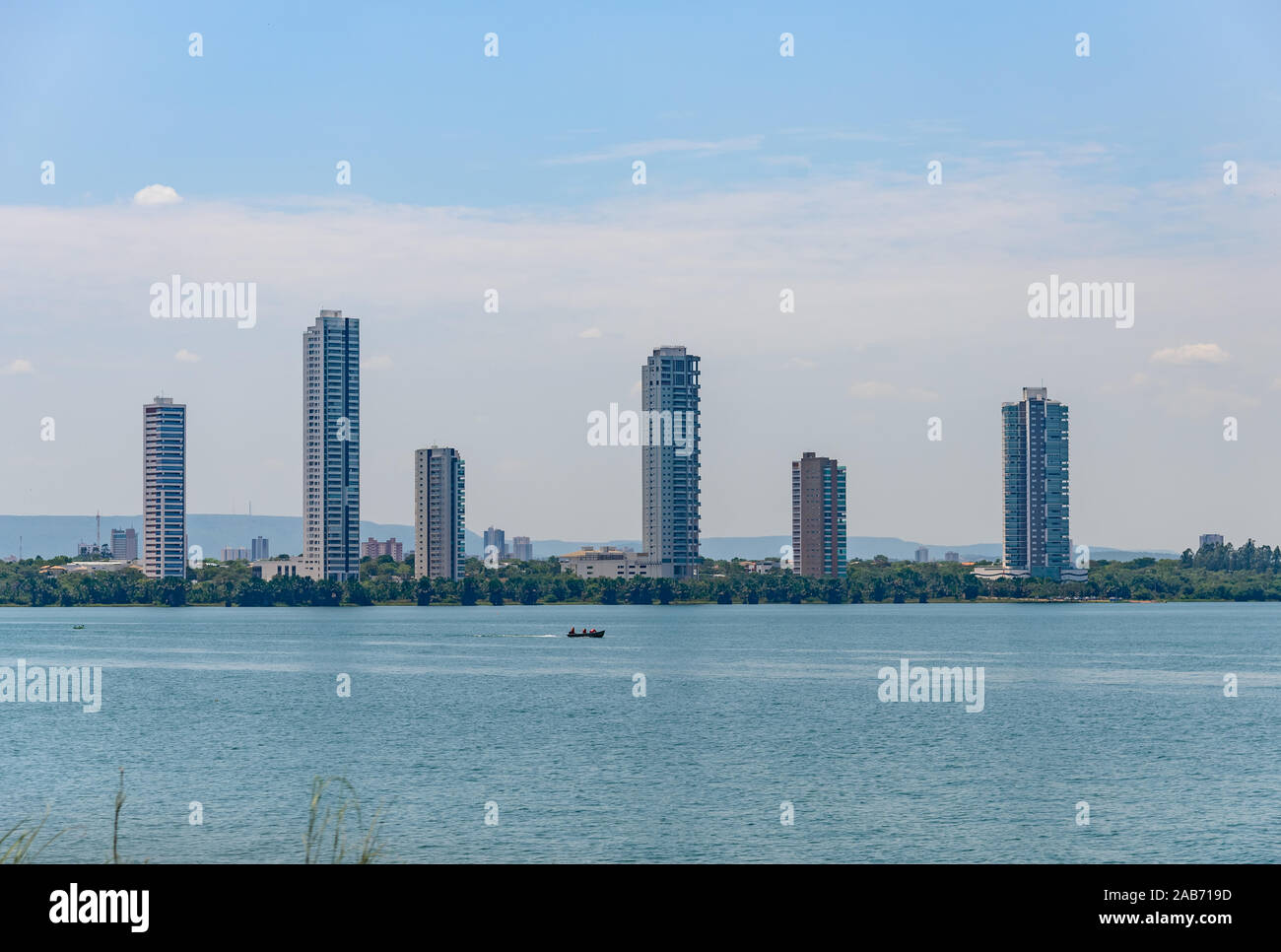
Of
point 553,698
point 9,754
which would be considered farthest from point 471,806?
point 553,698

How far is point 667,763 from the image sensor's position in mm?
71562

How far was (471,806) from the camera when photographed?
192 ft

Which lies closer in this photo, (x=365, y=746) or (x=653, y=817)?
(x=653, y=817)

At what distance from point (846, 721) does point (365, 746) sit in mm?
30896

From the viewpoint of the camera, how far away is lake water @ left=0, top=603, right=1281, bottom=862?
51531 millimetres

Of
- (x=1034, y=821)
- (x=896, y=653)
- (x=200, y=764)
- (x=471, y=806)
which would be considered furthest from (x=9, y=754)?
(x=896, y=653)

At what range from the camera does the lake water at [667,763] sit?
169ft

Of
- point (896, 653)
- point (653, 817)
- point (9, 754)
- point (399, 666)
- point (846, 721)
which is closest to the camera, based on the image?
point (653, 817)
